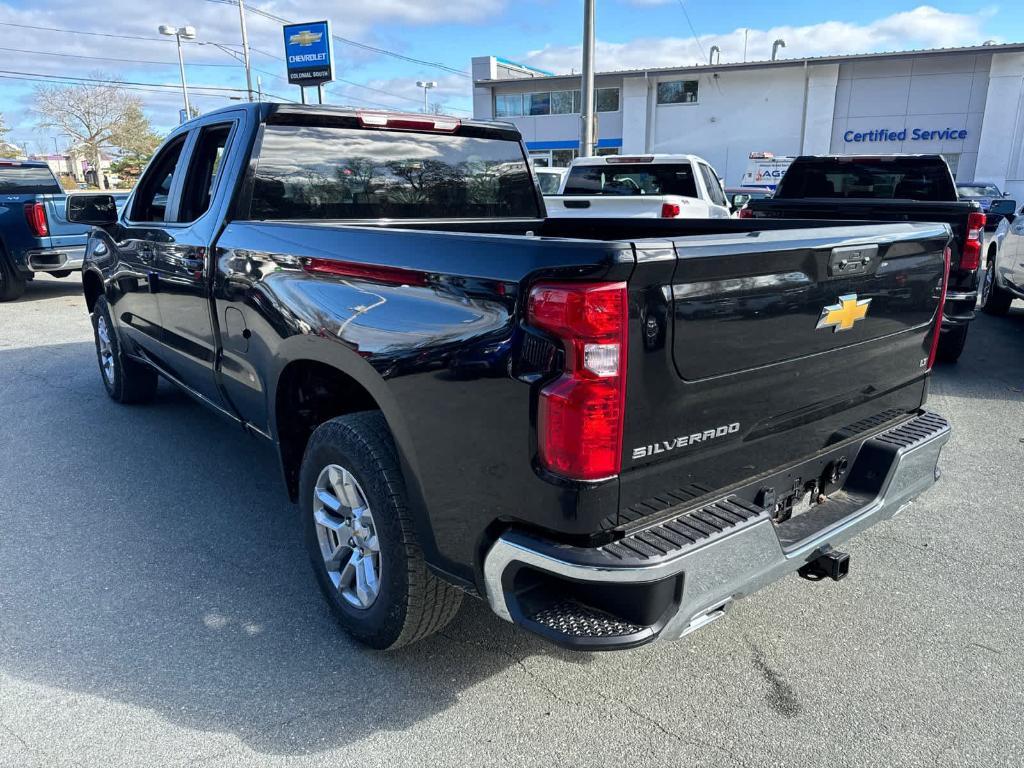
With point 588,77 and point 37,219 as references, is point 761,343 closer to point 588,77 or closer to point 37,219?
point 37,219

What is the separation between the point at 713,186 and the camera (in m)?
10.8

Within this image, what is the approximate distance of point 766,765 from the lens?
231cm

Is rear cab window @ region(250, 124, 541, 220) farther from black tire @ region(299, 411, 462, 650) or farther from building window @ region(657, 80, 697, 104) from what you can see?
building window @ region(657, 80, 697, 104)

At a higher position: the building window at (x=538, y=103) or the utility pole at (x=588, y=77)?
the building window at (x=538, y=103)

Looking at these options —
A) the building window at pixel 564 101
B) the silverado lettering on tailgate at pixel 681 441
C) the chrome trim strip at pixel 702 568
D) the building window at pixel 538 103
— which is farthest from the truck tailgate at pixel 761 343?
the building window at pixel 538 103

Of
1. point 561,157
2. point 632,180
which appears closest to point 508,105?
point 561,157

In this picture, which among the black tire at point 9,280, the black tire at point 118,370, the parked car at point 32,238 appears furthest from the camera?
the black tire at point 9,280

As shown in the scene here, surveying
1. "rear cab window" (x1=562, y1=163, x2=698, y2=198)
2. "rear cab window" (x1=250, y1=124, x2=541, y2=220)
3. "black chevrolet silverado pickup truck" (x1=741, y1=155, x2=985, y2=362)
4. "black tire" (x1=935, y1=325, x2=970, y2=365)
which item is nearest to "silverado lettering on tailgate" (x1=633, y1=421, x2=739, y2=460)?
"rear cab window" (x1=250, y1=124, x2=541, y2=220)

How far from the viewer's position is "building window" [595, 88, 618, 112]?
127 ft

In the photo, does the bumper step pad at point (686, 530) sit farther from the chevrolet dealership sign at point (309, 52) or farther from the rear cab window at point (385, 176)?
the chevrolet dealership sign at point (309, 52)

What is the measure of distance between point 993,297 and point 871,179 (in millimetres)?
2640

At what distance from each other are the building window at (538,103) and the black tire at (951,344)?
36182 millimetres

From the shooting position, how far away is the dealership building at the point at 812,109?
31.9m

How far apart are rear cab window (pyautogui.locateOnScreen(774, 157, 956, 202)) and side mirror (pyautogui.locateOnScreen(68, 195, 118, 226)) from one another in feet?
22.6
